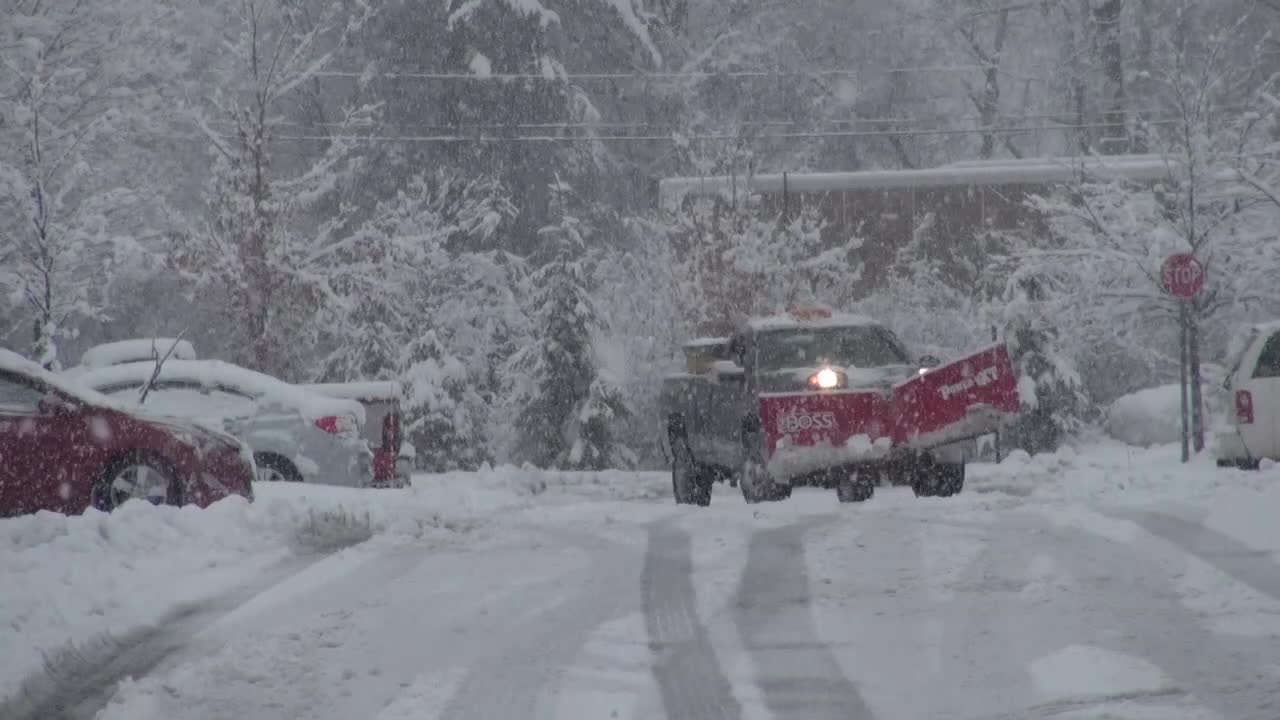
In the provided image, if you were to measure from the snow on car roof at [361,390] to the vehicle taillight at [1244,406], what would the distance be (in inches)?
346

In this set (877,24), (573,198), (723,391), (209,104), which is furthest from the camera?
(877,24)

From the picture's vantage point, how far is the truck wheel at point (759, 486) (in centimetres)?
1433

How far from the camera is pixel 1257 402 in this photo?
16328 mm

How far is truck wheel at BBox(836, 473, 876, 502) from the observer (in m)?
14.4

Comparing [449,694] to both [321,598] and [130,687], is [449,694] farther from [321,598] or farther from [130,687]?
[321,598]

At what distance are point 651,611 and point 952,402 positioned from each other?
605 cm

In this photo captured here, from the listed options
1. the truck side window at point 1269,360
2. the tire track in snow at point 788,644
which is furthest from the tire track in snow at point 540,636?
the truck side window at point 1269,360

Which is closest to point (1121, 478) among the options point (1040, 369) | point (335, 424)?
point (335, 424)

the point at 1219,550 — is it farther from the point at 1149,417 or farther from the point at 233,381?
the point at 1149,417

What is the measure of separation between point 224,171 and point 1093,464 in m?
13.3

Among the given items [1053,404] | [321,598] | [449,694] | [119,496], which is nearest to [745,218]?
[1053,404]

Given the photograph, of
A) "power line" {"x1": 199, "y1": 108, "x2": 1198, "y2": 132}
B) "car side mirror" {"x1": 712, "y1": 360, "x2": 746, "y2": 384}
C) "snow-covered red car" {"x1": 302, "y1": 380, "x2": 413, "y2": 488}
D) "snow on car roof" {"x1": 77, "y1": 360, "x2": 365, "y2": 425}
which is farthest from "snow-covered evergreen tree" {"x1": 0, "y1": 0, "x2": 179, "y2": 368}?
"car side mirror" {"x1": 712, "y1": 360, "x2": 746, "y2": 384}

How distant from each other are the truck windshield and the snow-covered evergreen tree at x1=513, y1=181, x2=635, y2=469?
9.68m

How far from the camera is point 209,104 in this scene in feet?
140
